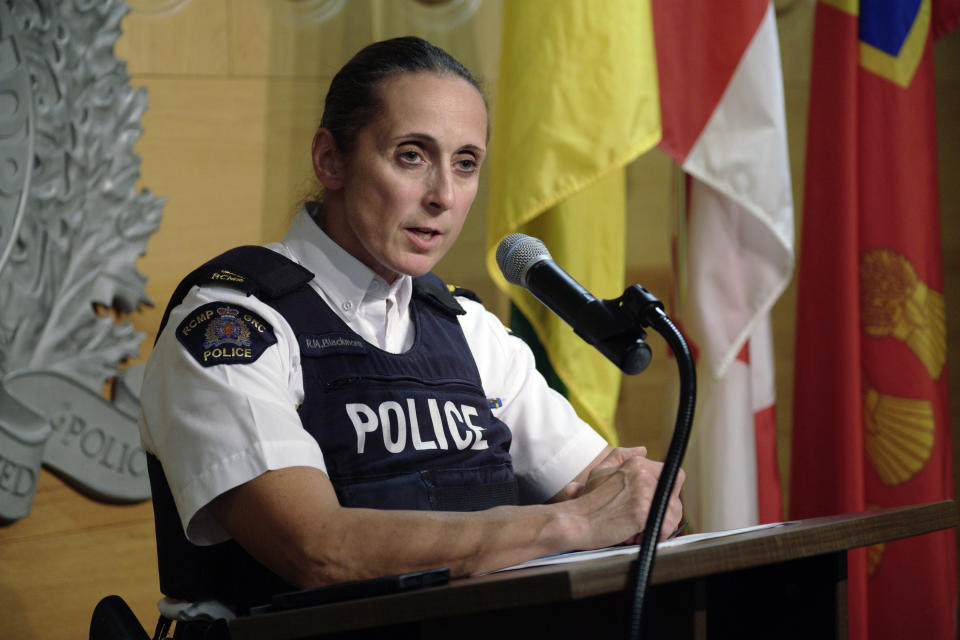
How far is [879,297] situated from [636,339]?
170 cm

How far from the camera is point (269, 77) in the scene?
2109 millimetres

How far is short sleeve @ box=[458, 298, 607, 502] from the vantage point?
158 centimetres

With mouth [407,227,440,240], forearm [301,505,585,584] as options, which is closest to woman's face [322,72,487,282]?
mouth [407,227,440,240]

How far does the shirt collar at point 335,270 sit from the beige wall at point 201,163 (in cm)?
58

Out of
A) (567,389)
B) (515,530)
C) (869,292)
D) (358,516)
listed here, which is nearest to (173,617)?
(358,516)

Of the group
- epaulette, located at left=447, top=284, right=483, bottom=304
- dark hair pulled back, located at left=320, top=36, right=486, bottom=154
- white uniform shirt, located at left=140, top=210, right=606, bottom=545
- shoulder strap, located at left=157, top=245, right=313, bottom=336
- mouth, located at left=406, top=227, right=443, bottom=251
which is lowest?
white uniform shirt, located at left=140, top=210, right=606, bottom=545

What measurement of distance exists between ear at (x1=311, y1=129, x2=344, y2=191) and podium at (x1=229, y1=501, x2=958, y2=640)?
716 millimetres

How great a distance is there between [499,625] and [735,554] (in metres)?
0.26

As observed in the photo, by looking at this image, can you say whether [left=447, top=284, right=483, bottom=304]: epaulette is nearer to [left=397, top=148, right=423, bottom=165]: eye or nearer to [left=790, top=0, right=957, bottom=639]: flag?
[left=397, top=148, right=423, bottom=165]: eye

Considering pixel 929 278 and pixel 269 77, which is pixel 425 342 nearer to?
pixel 269 77

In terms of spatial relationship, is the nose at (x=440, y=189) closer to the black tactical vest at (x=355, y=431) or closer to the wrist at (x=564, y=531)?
the black tactical vest at (x=355, y=431)

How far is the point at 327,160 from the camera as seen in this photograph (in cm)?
148

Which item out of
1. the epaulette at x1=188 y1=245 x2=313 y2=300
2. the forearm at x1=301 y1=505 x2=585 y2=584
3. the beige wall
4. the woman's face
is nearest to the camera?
the forearm at x1=301 y1=505 x2=585 y2=584

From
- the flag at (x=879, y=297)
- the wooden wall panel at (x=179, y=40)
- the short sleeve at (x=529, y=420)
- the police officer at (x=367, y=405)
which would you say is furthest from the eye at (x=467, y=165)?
the flag at (x=879, y=297)
